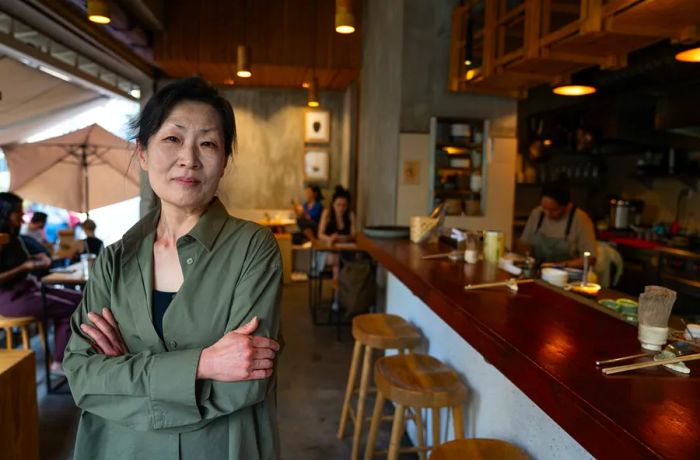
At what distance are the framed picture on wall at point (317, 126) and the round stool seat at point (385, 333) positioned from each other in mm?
6075

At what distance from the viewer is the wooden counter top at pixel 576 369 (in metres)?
0.92

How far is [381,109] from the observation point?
595cm

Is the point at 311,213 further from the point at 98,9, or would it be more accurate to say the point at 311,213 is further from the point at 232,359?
the point at 232,359

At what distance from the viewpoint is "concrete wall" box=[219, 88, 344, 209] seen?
8688mm

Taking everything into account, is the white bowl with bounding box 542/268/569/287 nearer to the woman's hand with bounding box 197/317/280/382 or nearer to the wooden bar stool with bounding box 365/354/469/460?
the wooden bar stool with bounding box 365/354/469/460

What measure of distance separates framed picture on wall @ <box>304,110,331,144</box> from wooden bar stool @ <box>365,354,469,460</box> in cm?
674

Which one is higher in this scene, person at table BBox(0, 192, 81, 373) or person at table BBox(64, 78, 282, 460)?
person at table BBox(64, 78, 282, 460)

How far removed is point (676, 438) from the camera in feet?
2.88

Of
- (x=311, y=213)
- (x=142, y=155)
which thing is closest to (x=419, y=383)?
(x=142, y=155)

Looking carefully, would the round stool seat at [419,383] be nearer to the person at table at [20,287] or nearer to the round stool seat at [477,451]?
the round stool seat at [477,451]

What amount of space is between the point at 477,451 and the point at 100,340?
114cm

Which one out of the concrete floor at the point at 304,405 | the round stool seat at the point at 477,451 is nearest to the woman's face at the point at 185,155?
the round stool seat at the point at 477,451

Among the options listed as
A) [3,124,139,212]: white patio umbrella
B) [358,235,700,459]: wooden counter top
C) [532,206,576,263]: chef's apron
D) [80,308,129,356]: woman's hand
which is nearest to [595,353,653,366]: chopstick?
[358,235,700,459]: wooden counter top

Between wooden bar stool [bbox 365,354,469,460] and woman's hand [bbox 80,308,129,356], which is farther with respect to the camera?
wooden bar stool [bbox 365,354,469,460]
